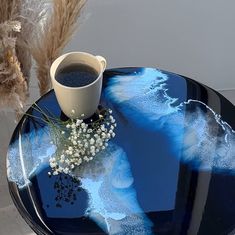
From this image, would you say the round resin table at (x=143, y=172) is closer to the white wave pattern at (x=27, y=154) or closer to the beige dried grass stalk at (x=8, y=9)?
the white wave pattern at (x=27, y=154)

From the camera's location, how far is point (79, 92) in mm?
935

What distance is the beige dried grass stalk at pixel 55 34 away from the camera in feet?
3.27

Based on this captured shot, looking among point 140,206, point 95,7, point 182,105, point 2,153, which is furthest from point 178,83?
point 2,153

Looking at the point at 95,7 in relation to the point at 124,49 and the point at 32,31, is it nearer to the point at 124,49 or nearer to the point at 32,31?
the point at 124,49

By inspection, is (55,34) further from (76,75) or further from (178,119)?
(178,119)

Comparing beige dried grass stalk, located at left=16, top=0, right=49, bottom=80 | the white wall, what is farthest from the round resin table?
the white wall

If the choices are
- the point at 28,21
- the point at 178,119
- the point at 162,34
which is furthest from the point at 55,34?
the point at 162,34

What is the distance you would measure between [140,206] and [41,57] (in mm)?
447

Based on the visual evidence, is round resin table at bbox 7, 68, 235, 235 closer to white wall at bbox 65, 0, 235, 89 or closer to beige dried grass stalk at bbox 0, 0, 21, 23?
beige dried grass stalk at bbox 0, 0, 21, 23

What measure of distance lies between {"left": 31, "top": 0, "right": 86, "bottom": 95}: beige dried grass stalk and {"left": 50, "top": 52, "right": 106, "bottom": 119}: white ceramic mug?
3.3 inches

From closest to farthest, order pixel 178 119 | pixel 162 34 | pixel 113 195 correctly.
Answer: pixel 113 195
pixel 178 119
pixel 162 34

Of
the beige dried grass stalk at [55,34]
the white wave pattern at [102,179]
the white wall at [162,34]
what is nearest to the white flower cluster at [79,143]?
the white wave pattern at [102,179]

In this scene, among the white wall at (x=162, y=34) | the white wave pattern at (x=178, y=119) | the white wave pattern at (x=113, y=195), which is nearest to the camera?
the white wave pattern at (x=113, y=195)

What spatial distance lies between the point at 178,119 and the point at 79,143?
230mm
